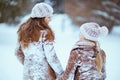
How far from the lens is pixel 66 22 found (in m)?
16.7

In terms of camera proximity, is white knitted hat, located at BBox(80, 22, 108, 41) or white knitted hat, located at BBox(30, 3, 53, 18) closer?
white knitted hat, located at BBox(80, 22, 108, 41)

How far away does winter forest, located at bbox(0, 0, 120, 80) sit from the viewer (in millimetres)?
8664

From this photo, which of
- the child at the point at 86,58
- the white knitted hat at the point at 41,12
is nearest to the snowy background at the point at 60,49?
the white knitted hat at the point at 41,12

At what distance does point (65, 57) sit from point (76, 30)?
21.8 ft

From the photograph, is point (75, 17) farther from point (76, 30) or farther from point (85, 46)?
point (85, 46)

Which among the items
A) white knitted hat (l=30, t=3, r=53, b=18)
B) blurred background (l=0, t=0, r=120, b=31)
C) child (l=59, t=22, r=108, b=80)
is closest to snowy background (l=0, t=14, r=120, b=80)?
blurred background (l=0, t=0, r=120, b=31)

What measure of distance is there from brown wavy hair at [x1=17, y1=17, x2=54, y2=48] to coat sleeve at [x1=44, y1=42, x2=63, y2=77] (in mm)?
74

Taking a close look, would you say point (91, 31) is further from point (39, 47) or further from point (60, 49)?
point (60, 49)

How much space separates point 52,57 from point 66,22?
12.9m

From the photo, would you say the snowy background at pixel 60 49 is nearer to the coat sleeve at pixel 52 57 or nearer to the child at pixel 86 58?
the coat sleeve at pixel 52 57

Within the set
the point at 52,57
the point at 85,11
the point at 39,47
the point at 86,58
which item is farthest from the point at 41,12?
the point at 85,11

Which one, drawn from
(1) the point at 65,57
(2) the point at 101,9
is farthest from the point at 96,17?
(1) the point at 65,57

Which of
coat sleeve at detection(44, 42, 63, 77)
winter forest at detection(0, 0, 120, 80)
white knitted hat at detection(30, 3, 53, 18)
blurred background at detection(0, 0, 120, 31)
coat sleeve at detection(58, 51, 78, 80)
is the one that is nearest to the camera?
coat sleeve at detection(58, 51, 78, 80)

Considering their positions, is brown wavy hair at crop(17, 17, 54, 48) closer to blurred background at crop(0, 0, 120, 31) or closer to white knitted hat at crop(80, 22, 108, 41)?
white knitted hat at crop(80, 22, 108, 41)
